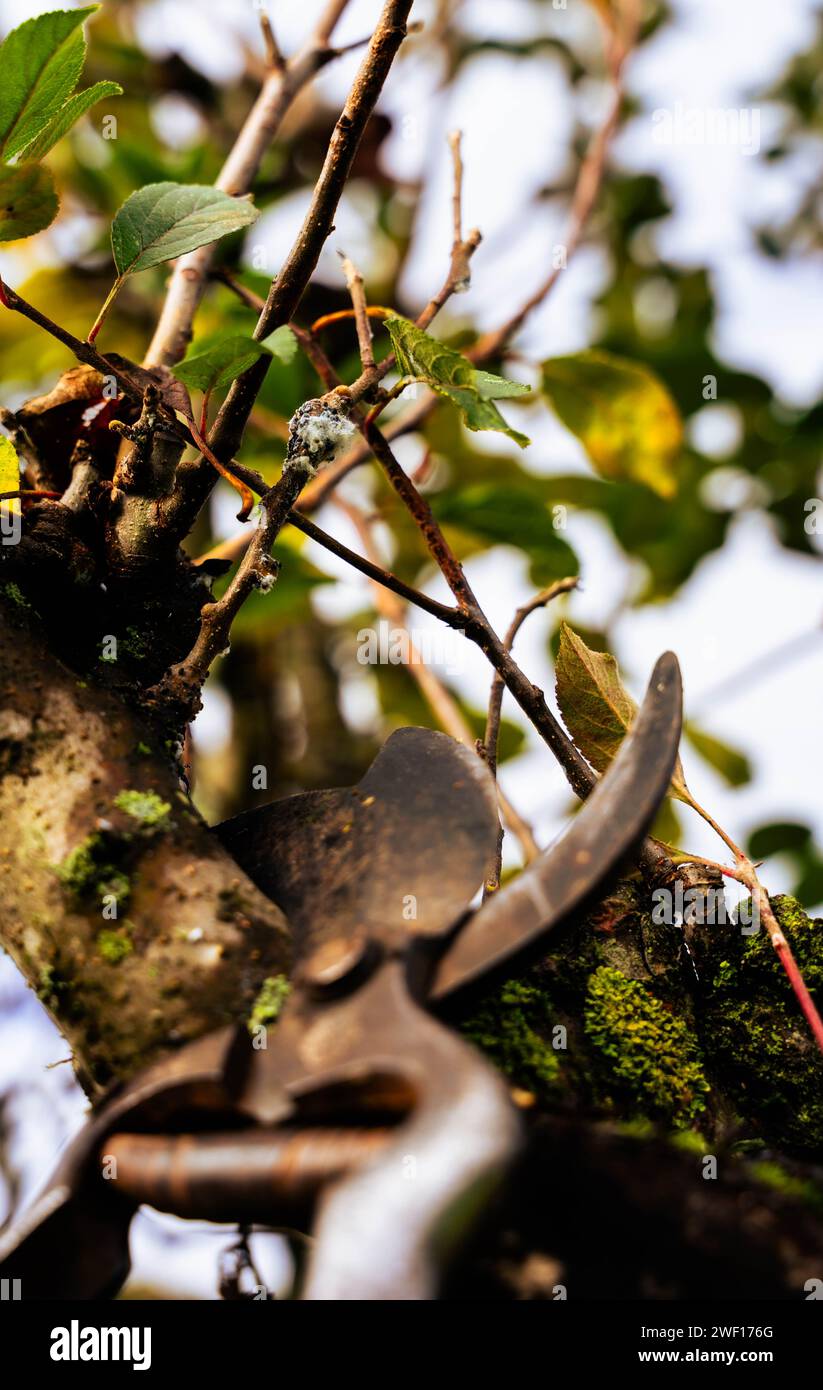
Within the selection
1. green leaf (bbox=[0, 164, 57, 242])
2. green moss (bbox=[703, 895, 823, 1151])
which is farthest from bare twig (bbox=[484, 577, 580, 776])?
green leaf (bbox=[0, 164, 57, 242])

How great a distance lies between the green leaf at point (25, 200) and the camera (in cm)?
71

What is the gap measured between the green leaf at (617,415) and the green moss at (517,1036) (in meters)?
0.98

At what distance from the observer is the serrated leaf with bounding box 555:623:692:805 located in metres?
0.92

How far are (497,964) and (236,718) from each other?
2.20 meters

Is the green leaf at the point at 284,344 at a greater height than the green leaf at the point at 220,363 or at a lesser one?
greater

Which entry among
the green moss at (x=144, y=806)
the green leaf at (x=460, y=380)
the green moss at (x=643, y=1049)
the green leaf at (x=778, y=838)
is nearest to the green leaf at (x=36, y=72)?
the green leaf at (x=460, y=380)

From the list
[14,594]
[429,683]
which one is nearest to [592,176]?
[429,683]

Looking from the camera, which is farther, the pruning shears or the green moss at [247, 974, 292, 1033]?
the green moss at [247, 974, 292, 1033]

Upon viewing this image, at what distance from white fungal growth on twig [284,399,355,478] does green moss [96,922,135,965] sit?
337mm

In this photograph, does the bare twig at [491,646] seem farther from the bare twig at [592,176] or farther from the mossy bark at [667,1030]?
the bare twig at [592,176]

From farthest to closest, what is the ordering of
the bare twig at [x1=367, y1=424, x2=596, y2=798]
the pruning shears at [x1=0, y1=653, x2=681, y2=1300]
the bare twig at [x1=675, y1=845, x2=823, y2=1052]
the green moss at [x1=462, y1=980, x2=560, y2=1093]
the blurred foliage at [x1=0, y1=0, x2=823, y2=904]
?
1. the blurred foliage at [x1=0, y1=0, x2=823, y2=904]
2. the bare twig at [x1=367, y1=424, x2=596, y2=798]
3. the bare twig at [x1=675, y1=845, x2=823, y2=1052]
4. the green moss at [x1=462, y1=980, x2=560, y2=1093]
5. the pruning shears at [x1=0, y1=653, x2=681, y2=1300]

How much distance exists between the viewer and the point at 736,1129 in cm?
71

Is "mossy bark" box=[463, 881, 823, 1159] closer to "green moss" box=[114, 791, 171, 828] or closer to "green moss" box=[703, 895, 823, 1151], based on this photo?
"green moss" box=[703, 895, 823, 1151]

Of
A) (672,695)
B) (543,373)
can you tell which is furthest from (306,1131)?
(543,373)
